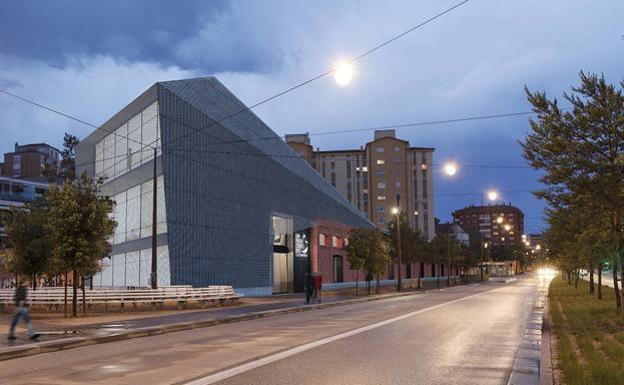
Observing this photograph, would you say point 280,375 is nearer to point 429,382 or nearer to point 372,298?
point 429,382

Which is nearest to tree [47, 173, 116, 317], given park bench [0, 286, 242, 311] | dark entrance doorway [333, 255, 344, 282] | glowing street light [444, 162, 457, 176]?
park bench [0, 286, 242, 311]

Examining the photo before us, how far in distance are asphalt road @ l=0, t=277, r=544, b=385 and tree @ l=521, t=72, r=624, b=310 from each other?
398 cm

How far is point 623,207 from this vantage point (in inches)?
572

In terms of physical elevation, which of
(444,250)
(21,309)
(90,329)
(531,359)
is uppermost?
(444,250)

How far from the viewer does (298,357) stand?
11430 millimetres

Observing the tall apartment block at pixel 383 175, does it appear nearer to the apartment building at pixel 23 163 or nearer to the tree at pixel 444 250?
the apartment building at pixel 23 163

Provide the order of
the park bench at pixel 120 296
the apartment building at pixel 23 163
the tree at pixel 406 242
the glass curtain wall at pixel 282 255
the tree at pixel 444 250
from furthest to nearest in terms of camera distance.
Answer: the apartment building at pixel 23 163
the tree at pixel 444 250
the tree at pixel 406 242
the glass curtain wall at pixel 282 255
the park bench at pixel 120 296

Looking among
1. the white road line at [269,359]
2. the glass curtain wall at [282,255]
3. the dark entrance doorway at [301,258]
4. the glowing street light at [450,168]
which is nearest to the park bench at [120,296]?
the glowing street light at [450,168]

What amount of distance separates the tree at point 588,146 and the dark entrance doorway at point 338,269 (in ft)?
150

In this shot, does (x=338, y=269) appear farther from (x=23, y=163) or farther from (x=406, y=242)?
(x=23, y=163)

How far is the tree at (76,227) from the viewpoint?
2361 centimetres

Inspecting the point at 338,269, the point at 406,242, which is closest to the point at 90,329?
the point at 338,269

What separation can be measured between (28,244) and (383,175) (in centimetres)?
11023

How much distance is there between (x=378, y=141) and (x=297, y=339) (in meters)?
122
